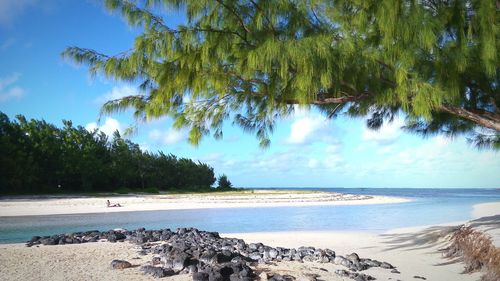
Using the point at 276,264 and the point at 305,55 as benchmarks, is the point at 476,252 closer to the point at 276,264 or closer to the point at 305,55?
the point at 276,264

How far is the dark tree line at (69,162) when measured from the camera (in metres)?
40.5

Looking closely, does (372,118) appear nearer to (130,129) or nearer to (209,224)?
(130,129)

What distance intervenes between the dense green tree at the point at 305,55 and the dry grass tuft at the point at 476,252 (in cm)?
258

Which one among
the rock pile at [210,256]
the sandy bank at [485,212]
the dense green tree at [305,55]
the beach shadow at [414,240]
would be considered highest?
the dense green tree at [305,55]

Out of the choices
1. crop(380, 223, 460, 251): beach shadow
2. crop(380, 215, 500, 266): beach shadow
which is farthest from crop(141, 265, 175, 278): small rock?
crop(380, 223, 460, 251): beach shadow

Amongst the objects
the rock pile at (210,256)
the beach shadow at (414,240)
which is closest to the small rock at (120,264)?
the rock pile at (210,256)

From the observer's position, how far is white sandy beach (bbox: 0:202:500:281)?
7090 millimetres

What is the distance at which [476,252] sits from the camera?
7746 mm

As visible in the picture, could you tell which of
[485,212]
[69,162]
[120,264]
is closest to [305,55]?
[120,264]

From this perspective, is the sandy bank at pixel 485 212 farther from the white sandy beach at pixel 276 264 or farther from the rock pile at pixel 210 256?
the rock pile at pixel 210 256

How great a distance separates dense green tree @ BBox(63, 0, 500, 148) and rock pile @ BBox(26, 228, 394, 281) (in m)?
2.50

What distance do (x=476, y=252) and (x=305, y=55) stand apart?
5.75m

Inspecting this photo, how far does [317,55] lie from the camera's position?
4.36 m

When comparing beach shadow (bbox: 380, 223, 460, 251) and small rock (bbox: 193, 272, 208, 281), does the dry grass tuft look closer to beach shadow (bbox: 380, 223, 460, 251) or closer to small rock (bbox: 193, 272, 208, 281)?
beach shadow (bbox: 380, 223, 460, 251)
